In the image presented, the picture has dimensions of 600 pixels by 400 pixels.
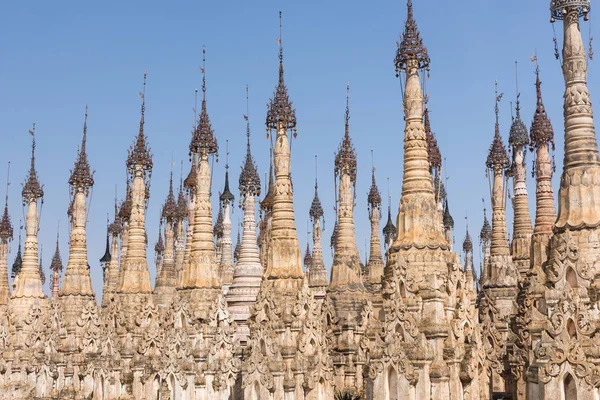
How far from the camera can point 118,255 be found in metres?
51.5

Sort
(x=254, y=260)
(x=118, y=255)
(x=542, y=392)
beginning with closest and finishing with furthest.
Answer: (x=542, y=392)
(x=254, y=260)
(x=118, y=255)

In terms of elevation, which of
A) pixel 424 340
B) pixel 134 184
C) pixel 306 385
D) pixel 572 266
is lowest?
pixel 306 385

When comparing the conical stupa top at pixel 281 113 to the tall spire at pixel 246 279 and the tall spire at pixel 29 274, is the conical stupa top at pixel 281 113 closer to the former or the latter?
the tall spire at pixel 246 279

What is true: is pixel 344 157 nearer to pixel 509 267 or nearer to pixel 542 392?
pixel 509 267

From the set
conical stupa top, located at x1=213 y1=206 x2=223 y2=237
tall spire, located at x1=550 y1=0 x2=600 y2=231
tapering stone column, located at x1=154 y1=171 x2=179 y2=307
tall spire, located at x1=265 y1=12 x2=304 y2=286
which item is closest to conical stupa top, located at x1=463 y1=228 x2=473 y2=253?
conical stupa top, located at x1=213 y1=206 x2=223 y2=237

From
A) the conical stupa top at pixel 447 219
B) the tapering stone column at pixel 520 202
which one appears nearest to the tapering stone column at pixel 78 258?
the tapering stone column at pixel 520 202

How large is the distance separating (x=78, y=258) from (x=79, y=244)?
0.79 meters

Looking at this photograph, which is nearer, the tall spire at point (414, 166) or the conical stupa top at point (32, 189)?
the tall spire at point (414, 166)

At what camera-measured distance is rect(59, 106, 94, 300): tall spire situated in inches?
1497

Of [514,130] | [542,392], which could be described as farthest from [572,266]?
[514,130]

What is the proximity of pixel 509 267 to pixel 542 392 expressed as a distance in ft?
64.0

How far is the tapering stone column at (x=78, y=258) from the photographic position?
37.5 metres

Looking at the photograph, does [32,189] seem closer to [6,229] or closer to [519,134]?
[6,229]

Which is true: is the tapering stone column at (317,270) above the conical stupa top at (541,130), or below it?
below
